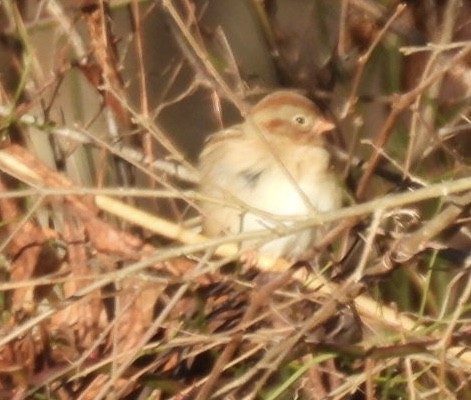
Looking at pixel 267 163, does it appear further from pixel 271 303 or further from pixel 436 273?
pixel 271 303

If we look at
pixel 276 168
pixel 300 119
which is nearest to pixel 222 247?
pixel 276 168

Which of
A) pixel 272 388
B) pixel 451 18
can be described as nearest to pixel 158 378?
pixel 272 388

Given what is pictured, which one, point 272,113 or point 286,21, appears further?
point 286,21

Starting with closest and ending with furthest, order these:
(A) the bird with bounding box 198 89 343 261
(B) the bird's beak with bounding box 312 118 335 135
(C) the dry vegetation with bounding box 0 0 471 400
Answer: (C) the dry vegetation with bounding box 0 0 471 400
(A) the bird with bounding box 198 89 343 261
(B) the bird's beak with bounding box 312 118 335 135

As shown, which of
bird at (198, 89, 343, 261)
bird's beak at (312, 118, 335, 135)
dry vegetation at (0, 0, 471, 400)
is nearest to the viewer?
dry vegetation at (0, 0, 471, 400)

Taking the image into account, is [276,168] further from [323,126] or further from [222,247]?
[222,247]

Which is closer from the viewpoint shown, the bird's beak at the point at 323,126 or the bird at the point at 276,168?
the bird at the point at 276,168
